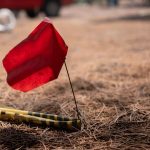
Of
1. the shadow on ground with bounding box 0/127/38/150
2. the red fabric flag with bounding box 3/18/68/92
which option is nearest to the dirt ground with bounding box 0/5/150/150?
the shadow on ground with bounding box 0/127/38/150

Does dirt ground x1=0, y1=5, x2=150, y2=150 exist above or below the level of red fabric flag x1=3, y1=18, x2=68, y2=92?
below

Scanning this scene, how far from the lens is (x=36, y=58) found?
10.5 feet

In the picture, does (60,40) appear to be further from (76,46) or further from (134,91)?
(76,46)

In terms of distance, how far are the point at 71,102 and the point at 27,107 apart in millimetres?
378

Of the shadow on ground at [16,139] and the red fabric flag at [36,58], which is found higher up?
the red fabric flag at [36,58]

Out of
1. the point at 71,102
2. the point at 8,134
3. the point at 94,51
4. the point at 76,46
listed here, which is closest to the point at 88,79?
the point at 71,102

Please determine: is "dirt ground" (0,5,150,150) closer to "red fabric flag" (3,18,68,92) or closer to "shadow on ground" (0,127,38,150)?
"shadow on ground" (0,127,38,150)

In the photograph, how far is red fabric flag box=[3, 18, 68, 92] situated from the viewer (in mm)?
3145

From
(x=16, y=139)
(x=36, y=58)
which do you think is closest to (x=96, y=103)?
(x=36, y=58)

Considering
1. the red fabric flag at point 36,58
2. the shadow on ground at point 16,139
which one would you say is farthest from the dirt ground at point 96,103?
the red fabric flag at point 36,58

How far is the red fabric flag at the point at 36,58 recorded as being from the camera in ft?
10.3

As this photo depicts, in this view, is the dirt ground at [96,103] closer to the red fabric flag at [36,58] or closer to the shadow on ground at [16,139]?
the shadow on ground at [16,139]

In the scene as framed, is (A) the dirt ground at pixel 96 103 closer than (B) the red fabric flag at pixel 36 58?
Yes

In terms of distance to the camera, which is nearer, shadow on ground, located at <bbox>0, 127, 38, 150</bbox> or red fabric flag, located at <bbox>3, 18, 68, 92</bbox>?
shadow on ground, located at <bbox>0, 127, 38, 150</bbox>
